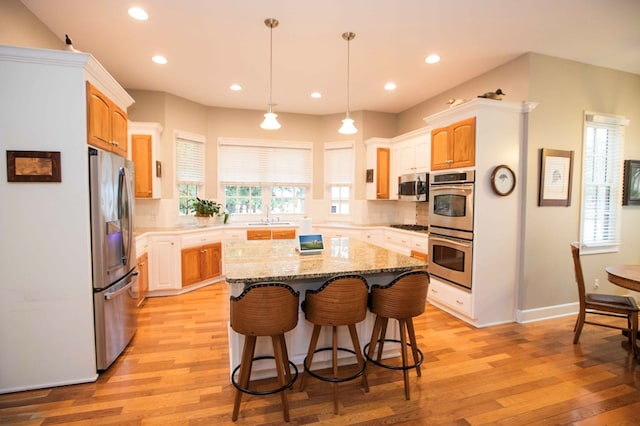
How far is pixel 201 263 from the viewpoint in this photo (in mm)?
4676

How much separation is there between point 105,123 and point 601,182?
219 inches

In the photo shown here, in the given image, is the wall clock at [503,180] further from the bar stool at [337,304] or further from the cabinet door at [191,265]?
the cabinet door at [191,265]

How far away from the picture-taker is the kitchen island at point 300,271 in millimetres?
2131

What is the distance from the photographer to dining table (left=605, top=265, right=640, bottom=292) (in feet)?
8.14

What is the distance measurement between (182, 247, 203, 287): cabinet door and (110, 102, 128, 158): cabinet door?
72.3 inches

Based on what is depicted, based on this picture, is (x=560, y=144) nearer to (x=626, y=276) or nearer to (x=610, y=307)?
(x=626, y=276)

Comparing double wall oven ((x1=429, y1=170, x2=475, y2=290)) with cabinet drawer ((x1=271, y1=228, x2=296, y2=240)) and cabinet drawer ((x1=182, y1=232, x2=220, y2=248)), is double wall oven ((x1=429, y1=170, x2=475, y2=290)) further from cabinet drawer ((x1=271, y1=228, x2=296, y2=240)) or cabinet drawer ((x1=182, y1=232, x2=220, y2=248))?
cabinet drawer ((x1=182, y1=232, x2=220, y2=248))

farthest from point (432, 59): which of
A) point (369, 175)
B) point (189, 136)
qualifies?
point (189, 136)

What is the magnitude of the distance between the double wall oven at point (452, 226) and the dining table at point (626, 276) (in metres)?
1.15

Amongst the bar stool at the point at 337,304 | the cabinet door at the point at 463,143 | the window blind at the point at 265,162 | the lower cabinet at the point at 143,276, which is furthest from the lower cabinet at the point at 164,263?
the cabinet door at the point at 463,143

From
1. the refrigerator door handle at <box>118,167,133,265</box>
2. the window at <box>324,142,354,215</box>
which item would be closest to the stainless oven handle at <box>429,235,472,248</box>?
the window at <box>324,142,354,215</box>

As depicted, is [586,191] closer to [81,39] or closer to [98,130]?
[98,130]

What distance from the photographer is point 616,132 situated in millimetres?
3857

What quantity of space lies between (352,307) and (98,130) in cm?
247
